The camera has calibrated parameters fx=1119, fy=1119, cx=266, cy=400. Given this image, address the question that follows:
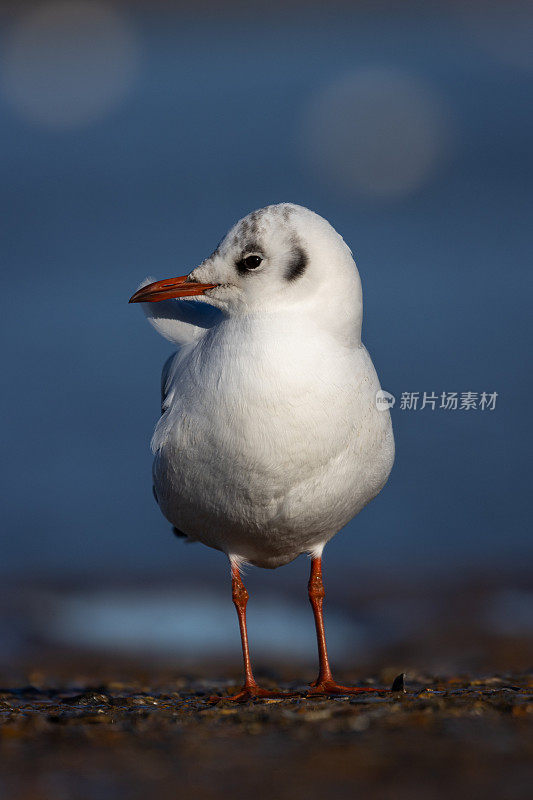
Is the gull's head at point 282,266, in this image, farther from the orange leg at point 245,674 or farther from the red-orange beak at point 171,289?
the orange leg at point 245,674

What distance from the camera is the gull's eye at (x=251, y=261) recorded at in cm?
461

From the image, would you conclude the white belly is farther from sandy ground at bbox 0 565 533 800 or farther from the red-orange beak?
sandy ground at bbox 0 565 533 800

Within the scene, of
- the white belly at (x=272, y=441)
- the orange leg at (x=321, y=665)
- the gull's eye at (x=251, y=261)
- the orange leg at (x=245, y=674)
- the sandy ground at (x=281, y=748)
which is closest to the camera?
the sandy ground at (x=281, y=748)

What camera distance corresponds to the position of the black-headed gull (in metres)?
4.50

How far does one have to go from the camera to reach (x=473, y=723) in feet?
11.2

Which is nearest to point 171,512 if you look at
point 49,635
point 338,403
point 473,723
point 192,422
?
point 192,422

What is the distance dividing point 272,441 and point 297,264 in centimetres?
74

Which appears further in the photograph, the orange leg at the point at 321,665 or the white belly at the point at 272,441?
the orange leg at the point at 321,665

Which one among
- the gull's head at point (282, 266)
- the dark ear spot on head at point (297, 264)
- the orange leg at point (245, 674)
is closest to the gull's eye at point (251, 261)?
the gull's head at point (282, 266)

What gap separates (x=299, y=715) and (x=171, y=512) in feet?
5.53

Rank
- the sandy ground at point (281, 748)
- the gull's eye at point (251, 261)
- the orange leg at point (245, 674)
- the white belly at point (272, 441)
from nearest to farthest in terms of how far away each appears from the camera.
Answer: the sandy ground at point (281, 748) < the white belly at point (272, 441) < the gull's eye at point (251, 261) < the orange leg at point (245, 674)

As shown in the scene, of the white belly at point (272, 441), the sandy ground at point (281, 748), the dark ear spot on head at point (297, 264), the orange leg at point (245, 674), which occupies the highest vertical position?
the dark ear spot on head at point (297, 264)

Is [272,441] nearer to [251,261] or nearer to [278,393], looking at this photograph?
[278,393]

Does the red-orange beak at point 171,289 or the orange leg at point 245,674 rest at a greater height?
the red-orange beak at point 171,289
